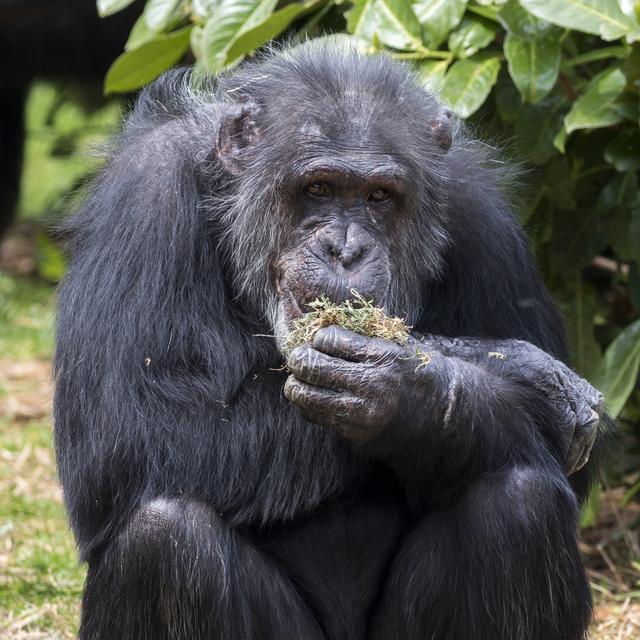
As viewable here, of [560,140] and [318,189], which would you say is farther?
[560,140]

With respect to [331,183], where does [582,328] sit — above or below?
below

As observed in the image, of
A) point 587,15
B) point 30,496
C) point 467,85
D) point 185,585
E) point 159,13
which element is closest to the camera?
point 185,585

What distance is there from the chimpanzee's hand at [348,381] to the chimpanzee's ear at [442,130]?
3.80 feet

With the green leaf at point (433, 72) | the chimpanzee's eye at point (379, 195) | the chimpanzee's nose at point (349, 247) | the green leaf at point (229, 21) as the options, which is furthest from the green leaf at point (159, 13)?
the chimpanzee's nose at point (349, 247)

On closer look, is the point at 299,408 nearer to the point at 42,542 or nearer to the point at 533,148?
the point at 533,148

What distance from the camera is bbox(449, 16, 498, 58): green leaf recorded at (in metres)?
5.60

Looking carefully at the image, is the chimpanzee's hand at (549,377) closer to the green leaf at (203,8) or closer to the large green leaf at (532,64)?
the large green leaf at (532,64)

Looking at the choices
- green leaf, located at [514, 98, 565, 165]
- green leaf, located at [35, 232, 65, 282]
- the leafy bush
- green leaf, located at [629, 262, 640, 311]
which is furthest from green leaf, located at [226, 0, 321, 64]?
green leaf, located at [35, 232, 65, 282]

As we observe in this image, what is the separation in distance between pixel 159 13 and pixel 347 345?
2.96 meters

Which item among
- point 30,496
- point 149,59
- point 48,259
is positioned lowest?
point 48,259

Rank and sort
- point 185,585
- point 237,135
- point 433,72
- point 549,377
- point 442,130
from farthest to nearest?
point 433,72 < point 442,130 < point 237,135 < point 549,377 < point 185,585

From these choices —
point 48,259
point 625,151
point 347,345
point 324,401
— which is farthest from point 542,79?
point 48,259

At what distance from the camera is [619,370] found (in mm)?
5867

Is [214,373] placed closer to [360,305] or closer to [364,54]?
[360,305]
